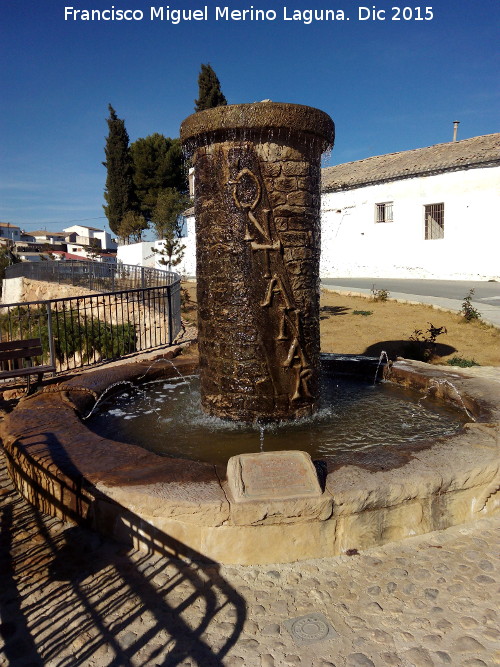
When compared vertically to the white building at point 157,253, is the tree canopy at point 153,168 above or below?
above

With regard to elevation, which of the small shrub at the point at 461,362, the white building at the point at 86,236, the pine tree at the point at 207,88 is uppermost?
the pine tree at the point at 207,88

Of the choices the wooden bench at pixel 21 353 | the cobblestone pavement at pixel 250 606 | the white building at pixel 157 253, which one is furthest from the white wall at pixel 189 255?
the cobblestone pavement at pixel 250 606

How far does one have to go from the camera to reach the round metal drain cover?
2096mm

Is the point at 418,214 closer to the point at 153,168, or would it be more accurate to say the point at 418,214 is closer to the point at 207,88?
the point at 207,88

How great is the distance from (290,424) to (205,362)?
0.92m

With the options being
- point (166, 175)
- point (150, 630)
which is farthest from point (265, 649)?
point (166, 175)

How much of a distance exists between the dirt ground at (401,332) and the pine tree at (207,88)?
23.9m

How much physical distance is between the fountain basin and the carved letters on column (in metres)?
1.18

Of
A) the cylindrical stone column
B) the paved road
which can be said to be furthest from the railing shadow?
the paved road

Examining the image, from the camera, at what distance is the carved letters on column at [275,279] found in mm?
3912

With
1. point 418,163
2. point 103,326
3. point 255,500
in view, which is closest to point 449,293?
point 418,163

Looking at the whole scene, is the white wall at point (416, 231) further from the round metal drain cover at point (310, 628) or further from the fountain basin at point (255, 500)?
the round metal drain cover at point (310, 628)

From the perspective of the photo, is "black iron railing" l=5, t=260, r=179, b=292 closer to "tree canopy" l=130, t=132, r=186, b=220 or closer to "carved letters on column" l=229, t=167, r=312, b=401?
"carved letters on column" l=229, t=167, r=312, b=401

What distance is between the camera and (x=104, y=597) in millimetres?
A: 2352
